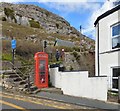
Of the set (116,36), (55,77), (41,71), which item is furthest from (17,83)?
(116,36)

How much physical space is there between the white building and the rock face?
6339 centimetres

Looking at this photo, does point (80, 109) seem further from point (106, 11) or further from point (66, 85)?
point (106, 11)

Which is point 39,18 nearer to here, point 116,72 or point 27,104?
point 116,72

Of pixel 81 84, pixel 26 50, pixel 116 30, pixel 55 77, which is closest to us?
pixel 81 84

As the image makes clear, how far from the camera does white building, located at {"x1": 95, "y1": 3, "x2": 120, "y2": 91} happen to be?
17.5m

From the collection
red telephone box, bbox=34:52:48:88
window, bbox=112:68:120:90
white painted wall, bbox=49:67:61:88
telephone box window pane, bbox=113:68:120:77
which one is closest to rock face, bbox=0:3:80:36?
white painted wall, bbox=49:67:61:88

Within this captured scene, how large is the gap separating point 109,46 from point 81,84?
317 centimetres

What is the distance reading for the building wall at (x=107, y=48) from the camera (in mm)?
17688

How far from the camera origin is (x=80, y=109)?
494 inches

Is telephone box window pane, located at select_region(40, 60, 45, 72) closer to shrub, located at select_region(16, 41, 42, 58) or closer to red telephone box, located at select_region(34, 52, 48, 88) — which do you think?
red telephone box, located at select_region(34, 52, 48, 88)

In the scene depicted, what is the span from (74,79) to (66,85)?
3.58 ft

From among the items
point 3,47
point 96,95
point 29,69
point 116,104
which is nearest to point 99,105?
point 116,104

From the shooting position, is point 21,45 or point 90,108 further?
point 21,45

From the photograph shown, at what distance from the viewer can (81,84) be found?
679 inches
